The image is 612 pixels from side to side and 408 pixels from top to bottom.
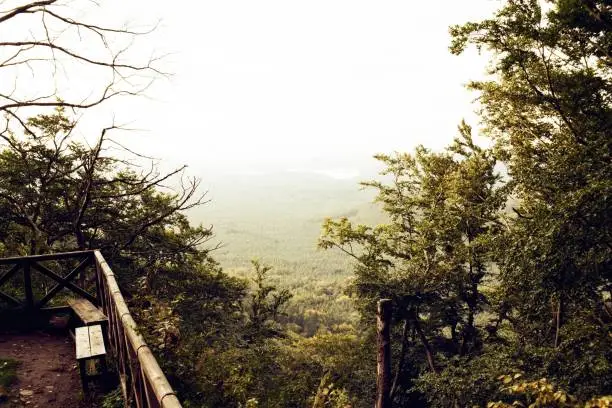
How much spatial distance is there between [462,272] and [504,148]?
259 inches

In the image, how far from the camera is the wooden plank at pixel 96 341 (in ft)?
18.0

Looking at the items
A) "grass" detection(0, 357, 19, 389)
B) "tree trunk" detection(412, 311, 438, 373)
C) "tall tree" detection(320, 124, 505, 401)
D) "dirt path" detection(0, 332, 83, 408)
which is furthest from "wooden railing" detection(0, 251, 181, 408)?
"tree trunk" detection(412, 311, 438, 373)

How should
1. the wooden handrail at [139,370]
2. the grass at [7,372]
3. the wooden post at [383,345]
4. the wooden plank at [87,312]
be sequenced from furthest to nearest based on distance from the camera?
1. the wooden post at [383,345]
2. the wooden plank at [87,312]
3. the grass at [7,372]
4. the wooden handrail at [139,370]

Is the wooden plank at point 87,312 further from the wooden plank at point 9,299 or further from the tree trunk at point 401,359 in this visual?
the tree trunk at point 401,359

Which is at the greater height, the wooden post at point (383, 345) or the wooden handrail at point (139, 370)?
the wooden handrail at point (139, 370)

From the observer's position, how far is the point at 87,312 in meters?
7.06

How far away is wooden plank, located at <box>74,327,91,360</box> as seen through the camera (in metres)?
5.39

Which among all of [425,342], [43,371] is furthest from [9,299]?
[425,342]

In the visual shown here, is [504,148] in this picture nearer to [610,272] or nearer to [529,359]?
[610,272]

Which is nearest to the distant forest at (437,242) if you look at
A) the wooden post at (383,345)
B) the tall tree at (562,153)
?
the tall tree at (562,153)

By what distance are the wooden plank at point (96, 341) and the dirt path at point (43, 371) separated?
76 cm

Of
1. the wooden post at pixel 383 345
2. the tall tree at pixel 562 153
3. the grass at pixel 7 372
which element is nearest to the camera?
the grass at pixel 7 372

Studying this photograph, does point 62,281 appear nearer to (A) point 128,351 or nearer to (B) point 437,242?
(A) point 128,351

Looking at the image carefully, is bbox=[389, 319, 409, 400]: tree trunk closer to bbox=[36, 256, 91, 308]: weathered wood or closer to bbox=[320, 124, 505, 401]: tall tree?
bbox=[320, 124, 505, 401]: tall tree
